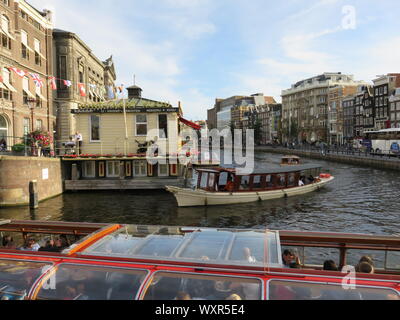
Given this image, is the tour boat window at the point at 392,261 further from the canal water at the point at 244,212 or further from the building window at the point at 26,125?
the building window at the point at 26,125

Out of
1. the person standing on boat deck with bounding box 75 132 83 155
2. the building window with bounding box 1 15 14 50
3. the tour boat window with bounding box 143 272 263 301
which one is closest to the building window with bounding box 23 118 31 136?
the building window with bounding box 1 15 14 50

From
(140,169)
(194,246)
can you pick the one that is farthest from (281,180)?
(194,246)

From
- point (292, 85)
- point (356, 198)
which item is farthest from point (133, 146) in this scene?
point (292, 85)

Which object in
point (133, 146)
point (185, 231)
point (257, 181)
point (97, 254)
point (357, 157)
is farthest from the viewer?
point (357, 157)

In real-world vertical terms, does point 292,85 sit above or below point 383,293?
above

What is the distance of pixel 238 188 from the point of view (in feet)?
85.7

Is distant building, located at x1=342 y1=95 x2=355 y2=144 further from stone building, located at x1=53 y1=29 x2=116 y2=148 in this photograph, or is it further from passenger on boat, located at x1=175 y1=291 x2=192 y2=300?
passenger on boat, located at x1=175 y1=291 x2=192 y2=300

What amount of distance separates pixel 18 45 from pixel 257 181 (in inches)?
1242

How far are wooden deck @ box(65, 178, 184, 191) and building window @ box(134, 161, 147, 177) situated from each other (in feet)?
4.59

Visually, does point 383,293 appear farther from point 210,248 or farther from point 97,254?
point 97,254

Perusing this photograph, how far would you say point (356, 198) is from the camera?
1123 inches

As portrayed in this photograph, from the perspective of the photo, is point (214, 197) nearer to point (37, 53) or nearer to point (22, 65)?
point (22, 65)

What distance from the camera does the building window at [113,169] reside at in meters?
32.1

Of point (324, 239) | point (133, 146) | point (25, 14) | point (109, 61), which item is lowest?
point (324, 239)
